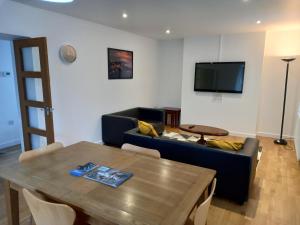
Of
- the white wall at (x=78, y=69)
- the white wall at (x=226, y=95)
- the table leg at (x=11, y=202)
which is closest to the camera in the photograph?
the table leg at (x=11, y=202)

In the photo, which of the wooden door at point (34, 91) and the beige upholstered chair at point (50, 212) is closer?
the beige upholstered chair at point (50, 212)

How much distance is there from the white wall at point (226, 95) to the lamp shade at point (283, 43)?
0.83ft

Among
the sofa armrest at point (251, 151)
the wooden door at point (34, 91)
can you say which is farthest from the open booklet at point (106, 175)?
the wooden door at point (34, 91)

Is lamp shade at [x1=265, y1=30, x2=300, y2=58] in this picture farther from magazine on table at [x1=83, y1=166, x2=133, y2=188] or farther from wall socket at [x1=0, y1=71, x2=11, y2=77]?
wall socket at [x1=0, y1=71, x2=11, y2=77]

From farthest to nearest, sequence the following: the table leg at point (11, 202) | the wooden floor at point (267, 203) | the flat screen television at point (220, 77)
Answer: the flat screen television at point (220, 77)
the wooden floor at point (267, 203)
the table leg at point (11, 202)

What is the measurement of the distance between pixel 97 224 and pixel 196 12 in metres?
3.22

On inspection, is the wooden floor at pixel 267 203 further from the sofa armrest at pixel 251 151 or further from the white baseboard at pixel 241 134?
the white baseboard at pixel 241 134

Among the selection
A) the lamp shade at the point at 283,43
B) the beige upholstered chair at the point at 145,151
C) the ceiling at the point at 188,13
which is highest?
the ceiling at the point at 188,13

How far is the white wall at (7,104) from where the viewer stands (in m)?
4.28

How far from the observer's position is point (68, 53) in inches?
143

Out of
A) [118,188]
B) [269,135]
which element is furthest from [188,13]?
[269,135]

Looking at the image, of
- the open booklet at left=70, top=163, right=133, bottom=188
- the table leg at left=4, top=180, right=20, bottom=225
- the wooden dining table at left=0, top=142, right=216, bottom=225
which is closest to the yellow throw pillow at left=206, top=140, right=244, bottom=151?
the wooden dining table at left=0, top=142, right=216, bottom=225

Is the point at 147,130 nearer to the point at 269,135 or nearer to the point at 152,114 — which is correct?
the point at 152,114

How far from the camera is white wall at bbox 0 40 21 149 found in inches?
169
